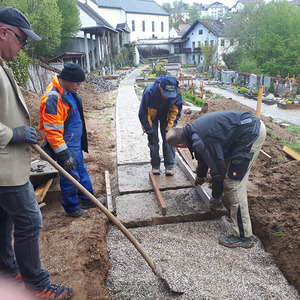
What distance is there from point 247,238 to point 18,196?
250cm

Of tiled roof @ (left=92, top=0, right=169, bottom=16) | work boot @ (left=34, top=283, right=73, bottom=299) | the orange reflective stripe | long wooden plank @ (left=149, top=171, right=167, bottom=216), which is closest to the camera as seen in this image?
work boot @ (left=34, top=283, right=73, bottom=299)

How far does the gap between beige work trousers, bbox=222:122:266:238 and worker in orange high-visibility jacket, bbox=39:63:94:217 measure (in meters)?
1.81

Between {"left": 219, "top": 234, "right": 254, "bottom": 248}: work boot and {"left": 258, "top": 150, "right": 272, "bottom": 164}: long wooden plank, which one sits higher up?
{"left": 258, "top": 150, "right": 272, "bottom": 164}: long wooden plank

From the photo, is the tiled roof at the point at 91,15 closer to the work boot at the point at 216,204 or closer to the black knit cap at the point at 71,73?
the black knit cap at the point at 71,73

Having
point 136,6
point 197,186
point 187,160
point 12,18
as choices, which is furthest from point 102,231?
point 136,6

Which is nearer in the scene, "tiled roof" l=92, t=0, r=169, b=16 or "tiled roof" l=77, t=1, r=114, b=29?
"tiled roof" l=77, t=1, r=114, b=29

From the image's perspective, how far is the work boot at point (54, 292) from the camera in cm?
210

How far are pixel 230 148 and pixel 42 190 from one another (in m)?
2.62

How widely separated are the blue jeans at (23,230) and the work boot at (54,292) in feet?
0.12

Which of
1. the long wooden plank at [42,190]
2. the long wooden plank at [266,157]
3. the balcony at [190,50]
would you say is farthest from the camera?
the balcony at [190,50]

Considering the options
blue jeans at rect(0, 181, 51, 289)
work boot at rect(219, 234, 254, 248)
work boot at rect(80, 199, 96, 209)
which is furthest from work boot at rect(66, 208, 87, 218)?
work boot at rect(219, 234, 254, 248)

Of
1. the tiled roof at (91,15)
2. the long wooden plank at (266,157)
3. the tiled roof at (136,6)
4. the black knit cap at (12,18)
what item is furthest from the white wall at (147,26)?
the black knit cap at (12,18)

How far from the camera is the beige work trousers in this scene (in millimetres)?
2974

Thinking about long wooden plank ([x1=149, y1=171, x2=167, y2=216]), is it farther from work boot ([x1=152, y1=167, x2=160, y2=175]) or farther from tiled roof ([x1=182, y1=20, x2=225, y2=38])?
tiled roof ([x1=182, y1=20, x2=225, y2=38])
